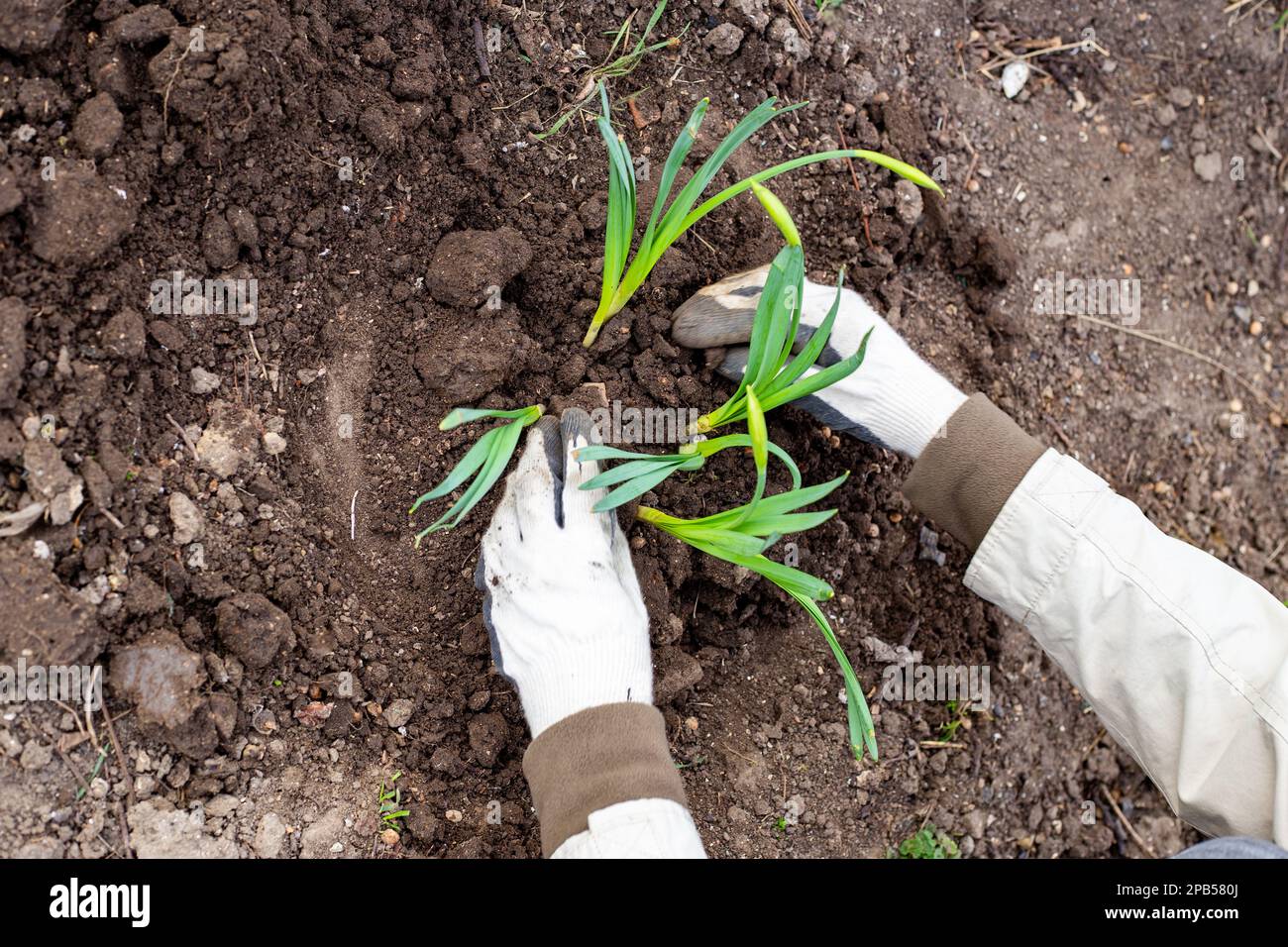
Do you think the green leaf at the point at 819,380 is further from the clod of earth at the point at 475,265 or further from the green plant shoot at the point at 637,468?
the clod of earth at the point at 475,265

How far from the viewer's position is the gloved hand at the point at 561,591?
1741mm

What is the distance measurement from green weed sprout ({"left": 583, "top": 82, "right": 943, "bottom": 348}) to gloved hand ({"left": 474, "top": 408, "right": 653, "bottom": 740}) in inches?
11.5

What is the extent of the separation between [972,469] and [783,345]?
532 mm

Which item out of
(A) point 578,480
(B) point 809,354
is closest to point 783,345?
(B) point 809,354

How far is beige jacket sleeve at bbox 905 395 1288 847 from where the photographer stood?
1.69 meters

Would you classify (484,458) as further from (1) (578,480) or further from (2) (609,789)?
(2) (609,789)

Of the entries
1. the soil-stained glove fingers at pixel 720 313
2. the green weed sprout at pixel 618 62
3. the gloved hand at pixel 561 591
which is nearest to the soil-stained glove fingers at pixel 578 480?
the gloved hand at pixel 561 591

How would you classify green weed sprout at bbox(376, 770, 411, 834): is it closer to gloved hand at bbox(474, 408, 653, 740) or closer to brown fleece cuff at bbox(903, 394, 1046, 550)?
gloved hand at bbox(474, 408, 653, 740)

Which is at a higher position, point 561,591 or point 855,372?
point 855,372

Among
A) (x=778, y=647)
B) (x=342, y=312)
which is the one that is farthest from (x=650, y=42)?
(x=778, y=647)

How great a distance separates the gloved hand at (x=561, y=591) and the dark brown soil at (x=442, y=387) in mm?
135

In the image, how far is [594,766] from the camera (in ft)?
5.41
